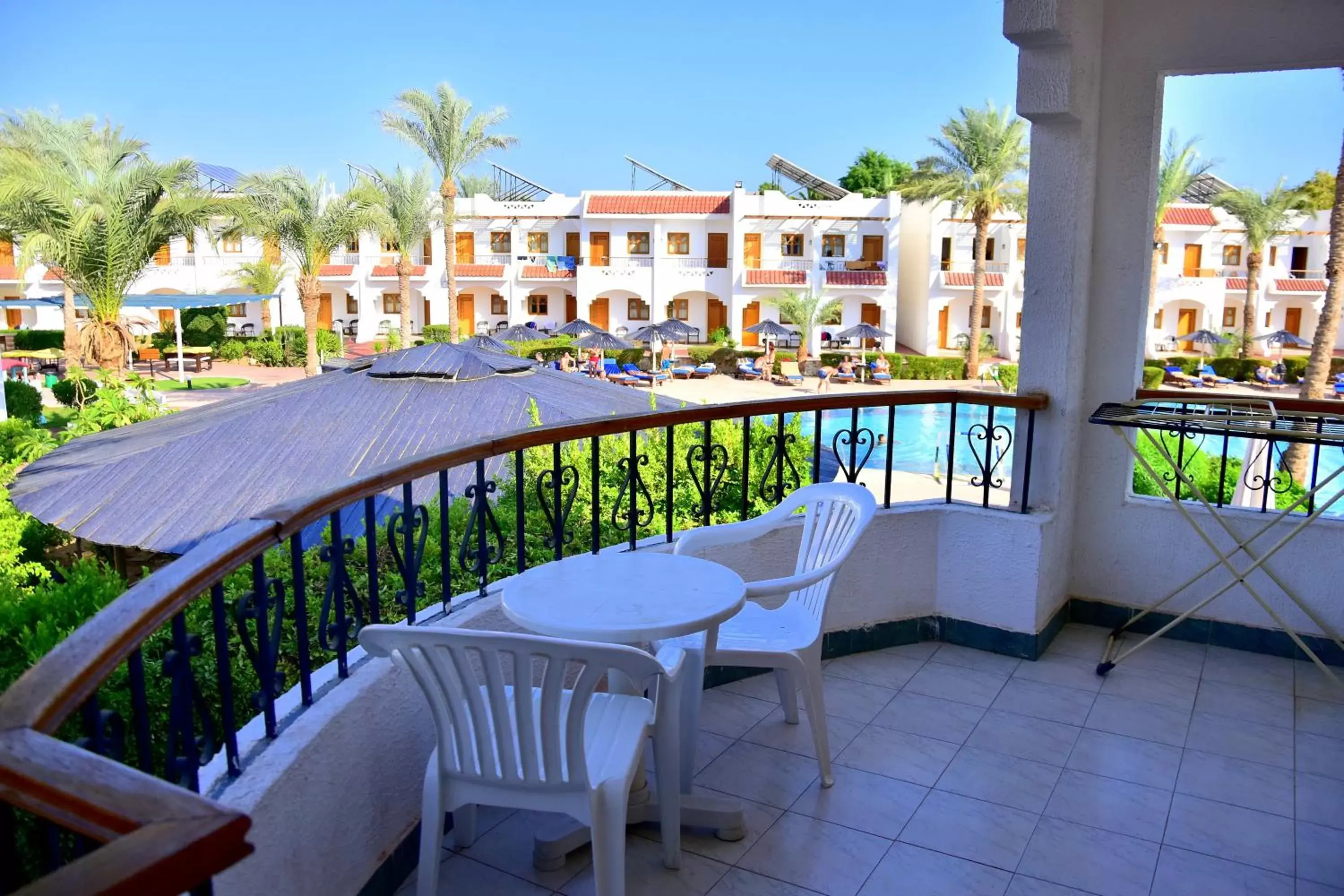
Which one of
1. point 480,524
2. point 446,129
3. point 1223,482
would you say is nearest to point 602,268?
point 446,129

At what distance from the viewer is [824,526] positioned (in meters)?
3.57

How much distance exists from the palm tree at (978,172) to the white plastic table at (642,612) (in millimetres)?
29681

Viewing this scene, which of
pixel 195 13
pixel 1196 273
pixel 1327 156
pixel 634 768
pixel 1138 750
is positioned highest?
pixel 195 13

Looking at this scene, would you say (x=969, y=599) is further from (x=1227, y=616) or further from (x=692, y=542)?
(x=692, y=542)

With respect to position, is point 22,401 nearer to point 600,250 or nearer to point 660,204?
point 600,250

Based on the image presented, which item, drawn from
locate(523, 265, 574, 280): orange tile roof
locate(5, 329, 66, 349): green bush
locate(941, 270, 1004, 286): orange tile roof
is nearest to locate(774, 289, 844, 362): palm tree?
locate(941, 270, 1004, 286): orange tile roof

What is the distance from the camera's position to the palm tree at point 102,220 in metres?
17.2

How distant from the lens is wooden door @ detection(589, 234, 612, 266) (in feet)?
127


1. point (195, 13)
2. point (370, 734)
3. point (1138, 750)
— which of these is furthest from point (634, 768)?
point (195, 13)

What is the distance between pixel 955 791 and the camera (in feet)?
10.7

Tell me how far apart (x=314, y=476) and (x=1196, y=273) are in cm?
3561

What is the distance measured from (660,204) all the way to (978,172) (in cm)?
1231

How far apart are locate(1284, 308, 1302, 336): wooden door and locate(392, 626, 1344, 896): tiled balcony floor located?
37.5m

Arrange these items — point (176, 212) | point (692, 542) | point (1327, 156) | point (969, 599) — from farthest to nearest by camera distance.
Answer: point (1327, 156) < point (176, 212) < point (969, 599) < point (692, 542)
